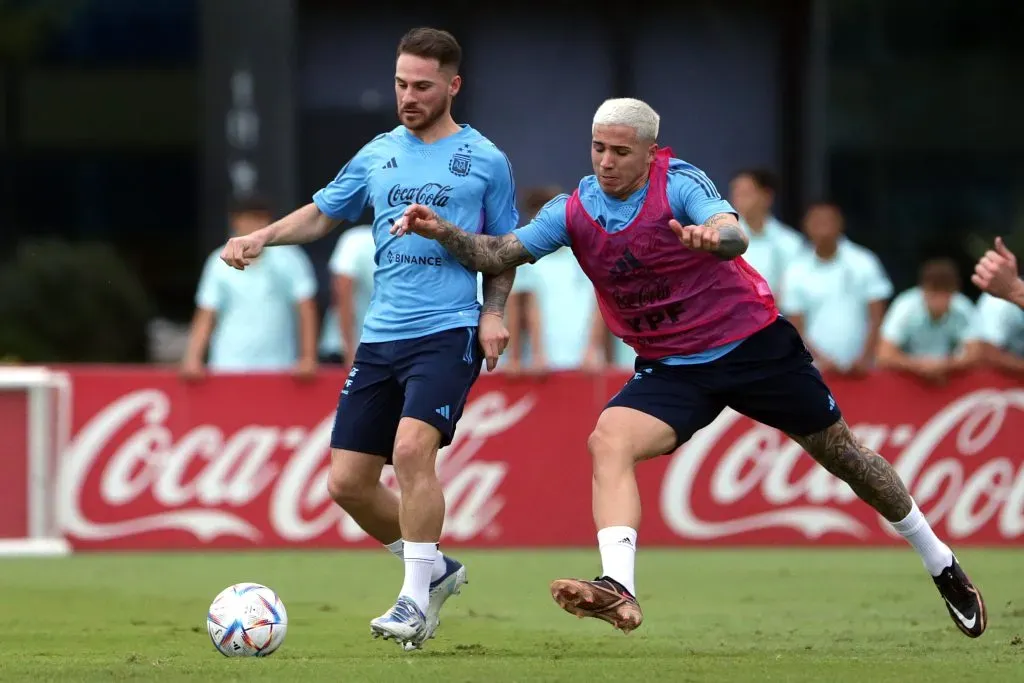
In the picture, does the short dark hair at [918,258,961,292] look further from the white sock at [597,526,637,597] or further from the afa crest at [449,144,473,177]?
the white sock at [597,526,637,597]

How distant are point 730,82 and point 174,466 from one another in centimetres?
861

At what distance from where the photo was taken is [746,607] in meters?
9.48

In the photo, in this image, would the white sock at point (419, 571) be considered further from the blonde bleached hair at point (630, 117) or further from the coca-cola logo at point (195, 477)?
the coca-cola logo at point (195, 477)

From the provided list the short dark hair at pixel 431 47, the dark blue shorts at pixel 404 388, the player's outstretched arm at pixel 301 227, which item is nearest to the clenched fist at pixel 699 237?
the dark blue shorts at pixel 404 388

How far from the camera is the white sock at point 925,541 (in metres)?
8.05

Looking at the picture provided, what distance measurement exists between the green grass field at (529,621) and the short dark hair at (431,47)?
238cm

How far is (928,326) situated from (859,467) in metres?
5.37

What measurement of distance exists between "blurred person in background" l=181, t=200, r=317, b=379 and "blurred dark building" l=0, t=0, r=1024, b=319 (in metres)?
4.72

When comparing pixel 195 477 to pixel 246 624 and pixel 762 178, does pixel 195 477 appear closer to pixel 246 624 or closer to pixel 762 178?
pixel 762 178

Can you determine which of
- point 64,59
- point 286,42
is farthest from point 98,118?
point 286,42

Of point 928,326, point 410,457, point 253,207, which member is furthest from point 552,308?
point 410,457

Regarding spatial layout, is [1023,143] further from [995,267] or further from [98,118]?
[995,267]

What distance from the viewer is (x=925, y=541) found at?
8.07 meters

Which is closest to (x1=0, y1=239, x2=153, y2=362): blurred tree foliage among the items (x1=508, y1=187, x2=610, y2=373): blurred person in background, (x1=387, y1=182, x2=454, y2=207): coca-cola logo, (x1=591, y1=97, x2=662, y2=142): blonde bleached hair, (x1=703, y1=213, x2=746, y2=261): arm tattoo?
(x1=508, y1=187, x2=610, y2=373): blurred person in background
